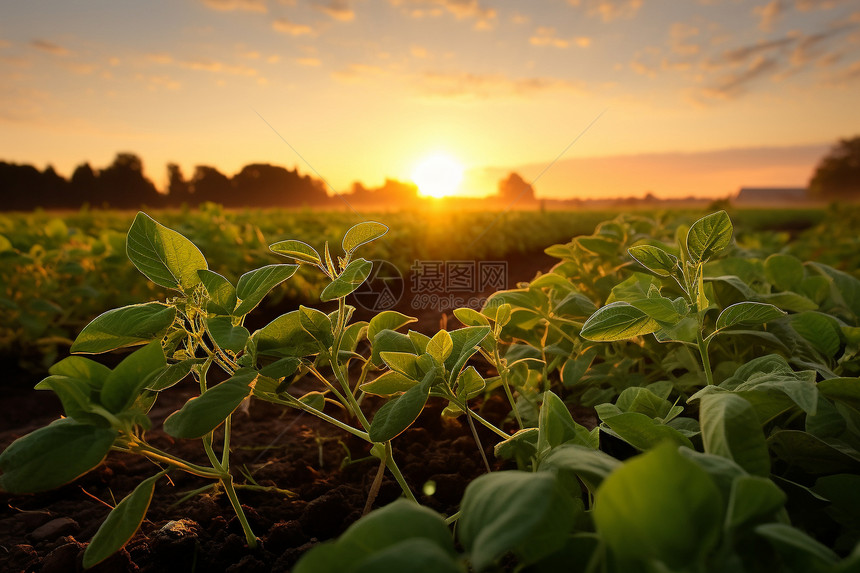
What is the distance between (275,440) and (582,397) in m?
0.95

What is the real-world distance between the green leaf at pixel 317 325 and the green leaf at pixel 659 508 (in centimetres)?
51

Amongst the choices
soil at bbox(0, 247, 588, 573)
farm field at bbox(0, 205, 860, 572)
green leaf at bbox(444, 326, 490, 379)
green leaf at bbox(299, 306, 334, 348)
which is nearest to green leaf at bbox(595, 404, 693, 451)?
farm field at bbox(0, 205, 860, 572)

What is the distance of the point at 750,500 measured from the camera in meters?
0.48

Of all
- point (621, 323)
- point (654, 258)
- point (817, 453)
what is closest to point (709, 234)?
point (654, 258)

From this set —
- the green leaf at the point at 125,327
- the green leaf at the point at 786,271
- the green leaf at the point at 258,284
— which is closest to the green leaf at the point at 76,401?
the green leaf at the point at 125,327

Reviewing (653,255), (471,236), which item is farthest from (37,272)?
(471,236)

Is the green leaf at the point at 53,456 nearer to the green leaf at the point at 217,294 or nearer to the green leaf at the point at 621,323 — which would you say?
the green leaf at the point at 217,294

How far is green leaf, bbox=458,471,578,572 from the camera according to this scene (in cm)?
42

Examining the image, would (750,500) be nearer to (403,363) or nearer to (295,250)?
(403,363)

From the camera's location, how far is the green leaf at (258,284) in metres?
0.79

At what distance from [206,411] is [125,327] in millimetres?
209

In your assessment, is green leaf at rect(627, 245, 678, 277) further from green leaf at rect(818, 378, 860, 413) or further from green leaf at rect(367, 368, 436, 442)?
green leaf at rect(367, 368, 436, 442)

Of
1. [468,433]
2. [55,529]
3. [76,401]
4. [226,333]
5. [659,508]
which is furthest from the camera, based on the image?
[468,433]

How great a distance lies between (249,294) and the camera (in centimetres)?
80
